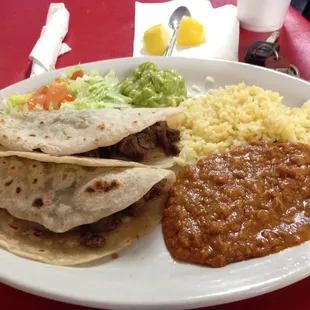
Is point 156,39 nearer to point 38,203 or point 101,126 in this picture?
point 101,126

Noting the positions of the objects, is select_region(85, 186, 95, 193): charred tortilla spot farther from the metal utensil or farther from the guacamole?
the metal utensil

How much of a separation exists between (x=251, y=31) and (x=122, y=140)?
6.43ft

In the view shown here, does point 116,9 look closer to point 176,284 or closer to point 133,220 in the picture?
point 133,220

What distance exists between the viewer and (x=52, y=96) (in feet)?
9.47

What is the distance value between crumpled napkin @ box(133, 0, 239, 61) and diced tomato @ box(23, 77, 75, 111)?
0.78 metres

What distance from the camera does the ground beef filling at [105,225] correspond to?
1.96m

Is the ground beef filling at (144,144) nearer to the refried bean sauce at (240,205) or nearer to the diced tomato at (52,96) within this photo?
the refried bean sauce at (240,205)

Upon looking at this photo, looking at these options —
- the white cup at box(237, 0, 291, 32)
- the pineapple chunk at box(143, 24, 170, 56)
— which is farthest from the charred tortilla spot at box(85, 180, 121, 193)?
the white cup at box(237, 0, 291, 32)

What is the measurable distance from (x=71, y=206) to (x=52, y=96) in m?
1.18

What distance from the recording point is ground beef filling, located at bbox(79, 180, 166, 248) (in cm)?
196

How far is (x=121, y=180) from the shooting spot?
1971mm

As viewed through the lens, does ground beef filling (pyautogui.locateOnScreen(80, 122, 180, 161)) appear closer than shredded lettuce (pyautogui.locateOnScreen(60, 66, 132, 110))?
Yes

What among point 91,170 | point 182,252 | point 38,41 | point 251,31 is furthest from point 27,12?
point 182,252

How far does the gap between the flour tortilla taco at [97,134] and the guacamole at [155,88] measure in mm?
238
